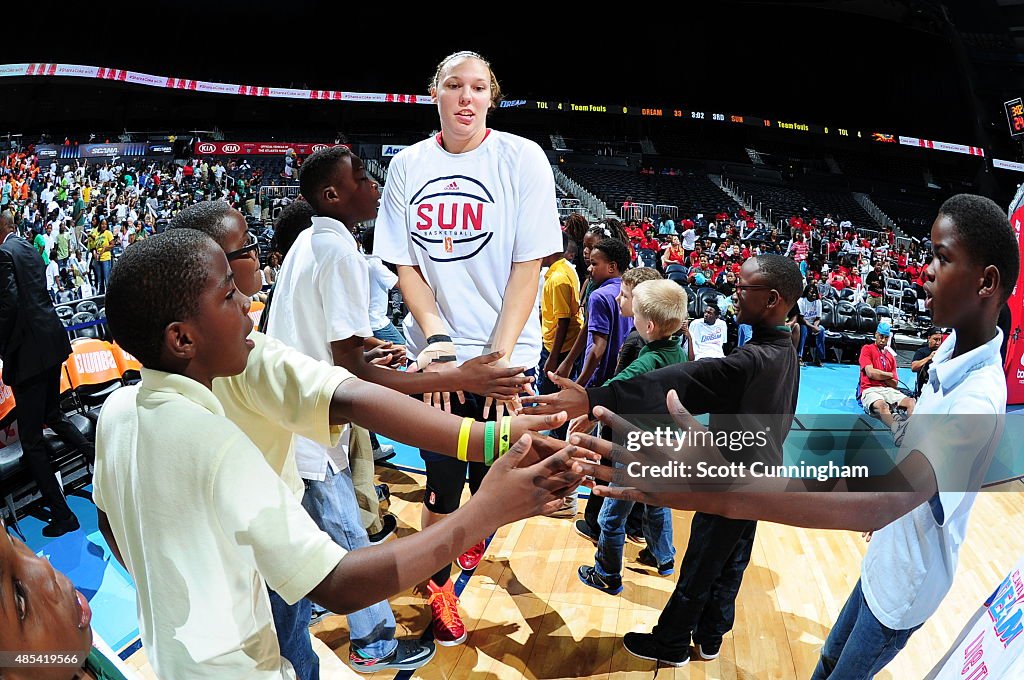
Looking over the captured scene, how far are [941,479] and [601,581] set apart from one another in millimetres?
2041

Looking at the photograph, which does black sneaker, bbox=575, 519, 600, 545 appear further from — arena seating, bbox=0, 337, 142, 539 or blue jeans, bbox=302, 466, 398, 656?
arena seating, bbox=0, 337, 142, 539

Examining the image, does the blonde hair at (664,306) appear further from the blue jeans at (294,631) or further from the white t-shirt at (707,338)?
the white t-shirt at (707,338)

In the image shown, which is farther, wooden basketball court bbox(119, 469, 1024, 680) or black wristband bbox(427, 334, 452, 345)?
wooden basketball court bbox(119, 469, 1024, 680)

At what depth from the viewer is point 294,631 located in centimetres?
204

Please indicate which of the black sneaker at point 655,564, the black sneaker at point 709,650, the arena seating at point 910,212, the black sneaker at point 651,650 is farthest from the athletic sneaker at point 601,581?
the arena seating at point 910,212

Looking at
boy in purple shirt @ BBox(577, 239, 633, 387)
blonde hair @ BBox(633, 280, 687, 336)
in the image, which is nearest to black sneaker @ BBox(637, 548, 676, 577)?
boy in purple shirt @ BBox(577, 239, 633, 387)

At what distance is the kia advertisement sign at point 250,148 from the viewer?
2308 centimetres

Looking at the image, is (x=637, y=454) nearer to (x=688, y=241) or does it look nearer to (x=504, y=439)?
(x=504, y=439)

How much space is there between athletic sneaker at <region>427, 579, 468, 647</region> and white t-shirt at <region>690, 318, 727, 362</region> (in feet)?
13.9

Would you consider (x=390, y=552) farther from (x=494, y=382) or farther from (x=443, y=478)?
(x=443, y=478)

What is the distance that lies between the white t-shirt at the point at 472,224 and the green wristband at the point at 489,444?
2.73ft

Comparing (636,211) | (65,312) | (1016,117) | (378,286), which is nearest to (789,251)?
(1016,117)

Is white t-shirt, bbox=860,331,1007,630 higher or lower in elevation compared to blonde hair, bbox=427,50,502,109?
lower

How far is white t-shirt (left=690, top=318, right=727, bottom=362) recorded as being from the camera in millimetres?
6605
